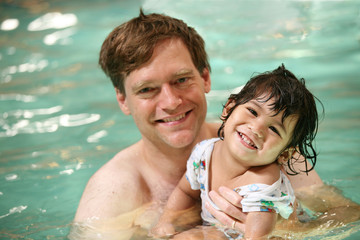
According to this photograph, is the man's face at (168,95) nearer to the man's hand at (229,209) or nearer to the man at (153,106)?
the man at (153,106)

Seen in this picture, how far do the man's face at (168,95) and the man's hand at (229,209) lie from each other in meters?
0.55

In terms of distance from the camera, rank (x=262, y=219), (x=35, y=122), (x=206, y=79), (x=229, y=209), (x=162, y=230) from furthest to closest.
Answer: (x=35, y=122), (x=206, y=79), (x=162, y=230), (x=229, y=209), (x=262, y=219)

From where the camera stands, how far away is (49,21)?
9172 millimetres

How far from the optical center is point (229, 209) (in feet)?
9.03

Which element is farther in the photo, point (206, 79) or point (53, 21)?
point (53, 21)

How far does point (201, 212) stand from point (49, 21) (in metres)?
7.06

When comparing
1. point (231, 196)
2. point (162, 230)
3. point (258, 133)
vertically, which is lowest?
point (162, 230)

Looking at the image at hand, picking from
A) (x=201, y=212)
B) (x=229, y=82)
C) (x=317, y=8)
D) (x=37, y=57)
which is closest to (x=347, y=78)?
(x=229, y=82)

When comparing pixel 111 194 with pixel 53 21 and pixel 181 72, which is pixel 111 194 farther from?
pixel 53 21

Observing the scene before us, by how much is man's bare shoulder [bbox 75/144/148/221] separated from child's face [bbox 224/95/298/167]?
1012mm

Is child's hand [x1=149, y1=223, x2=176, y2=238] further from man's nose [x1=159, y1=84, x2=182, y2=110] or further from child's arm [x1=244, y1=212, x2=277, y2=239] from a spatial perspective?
man's nose [x1=159, y1=84, x2=182, y2=110]

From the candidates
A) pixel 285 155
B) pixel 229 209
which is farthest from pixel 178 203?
pixel 285 155

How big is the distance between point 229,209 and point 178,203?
0.55 metres

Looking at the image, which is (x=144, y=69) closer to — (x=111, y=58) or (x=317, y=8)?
(x=111, y=58)
